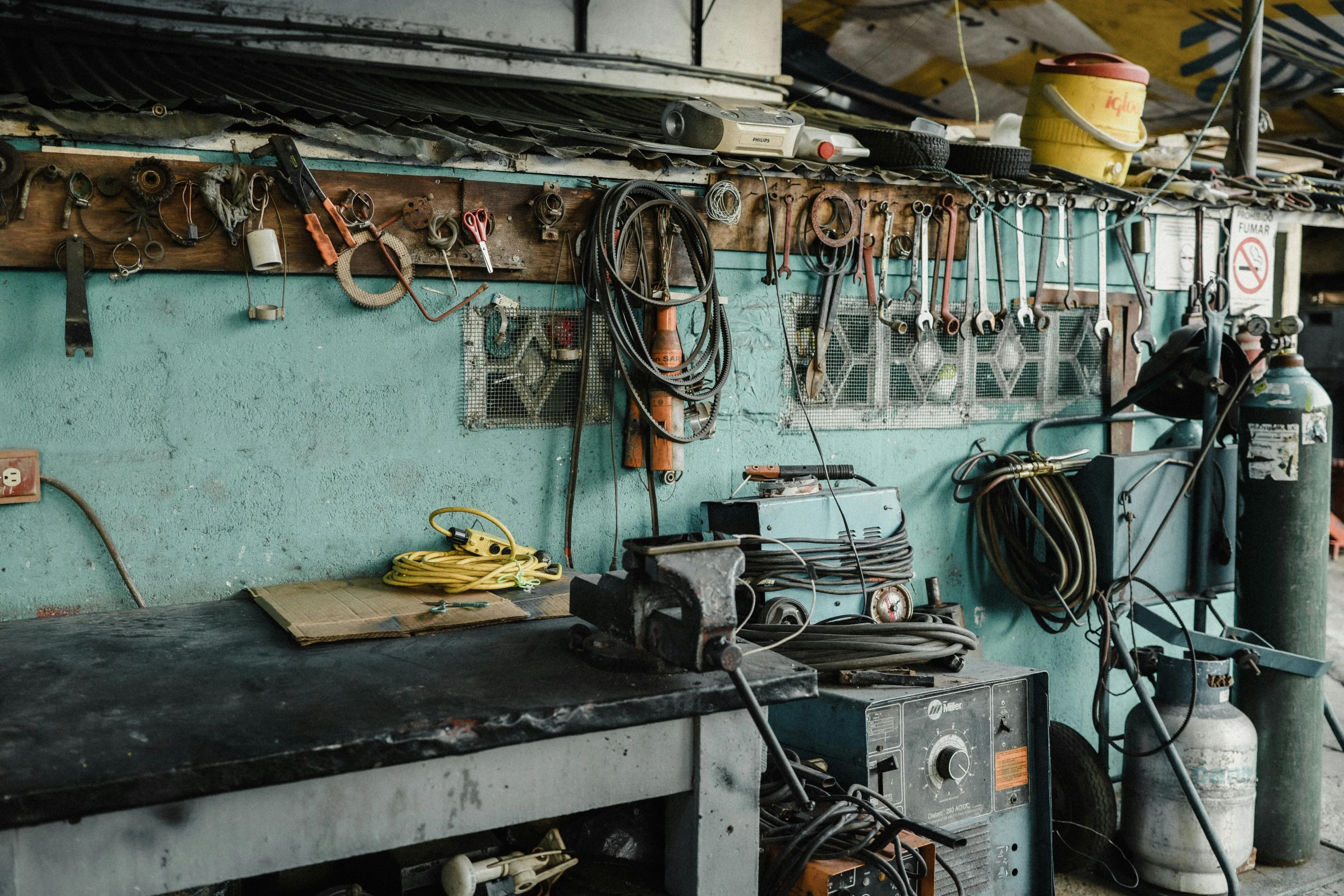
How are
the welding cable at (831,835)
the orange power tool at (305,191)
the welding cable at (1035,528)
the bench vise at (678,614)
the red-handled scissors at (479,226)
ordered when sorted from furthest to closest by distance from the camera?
the welding cable at (1035,528)
the red-handled scissors at (479,226)
the orange power tool at (305,191)
the welding cable at (831,835)
the bench vise at (678,614)

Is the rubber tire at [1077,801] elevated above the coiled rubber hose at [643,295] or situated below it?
below

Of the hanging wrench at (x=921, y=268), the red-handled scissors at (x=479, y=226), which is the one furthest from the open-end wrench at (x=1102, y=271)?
the red-handled scissors at (x=479, y=226)

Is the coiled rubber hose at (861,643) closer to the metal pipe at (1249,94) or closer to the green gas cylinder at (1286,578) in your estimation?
the green gas cylinder at (1286,578)

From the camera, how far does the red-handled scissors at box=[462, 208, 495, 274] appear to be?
2.82 m

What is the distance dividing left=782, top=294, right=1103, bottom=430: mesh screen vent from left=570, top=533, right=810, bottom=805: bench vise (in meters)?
1.51

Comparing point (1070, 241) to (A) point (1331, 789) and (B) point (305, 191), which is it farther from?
(B) point (305, 191)

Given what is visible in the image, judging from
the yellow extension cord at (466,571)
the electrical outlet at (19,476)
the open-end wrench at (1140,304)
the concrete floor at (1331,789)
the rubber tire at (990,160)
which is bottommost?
the concrete floor at (1331,789)

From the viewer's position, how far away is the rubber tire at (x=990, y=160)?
11.5 ft

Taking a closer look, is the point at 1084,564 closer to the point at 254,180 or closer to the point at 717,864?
the point at 717,864

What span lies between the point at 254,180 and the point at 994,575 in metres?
2.71

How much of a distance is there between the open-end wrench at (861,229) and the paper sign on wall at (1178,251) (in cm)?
132

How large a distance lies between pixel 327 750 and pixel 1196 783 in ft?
8.79

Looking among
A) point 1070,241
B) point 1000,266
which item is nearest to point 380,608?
point 1000,266

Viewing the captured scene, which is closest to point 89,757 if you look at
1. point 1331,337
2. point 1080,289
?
point 1080,289
